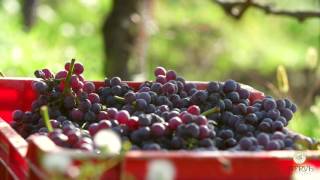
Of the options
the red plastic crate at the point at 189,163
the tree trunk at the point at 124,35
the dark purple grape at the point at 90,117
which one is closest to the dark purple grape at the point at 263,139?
the red plastic crate at the point at 189,163

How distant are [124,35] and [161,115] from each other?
2.33 m

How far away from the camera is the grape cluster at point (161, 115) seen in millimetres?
1113

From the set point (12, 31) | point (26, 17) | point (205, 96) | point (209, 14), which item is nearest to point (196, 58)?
point (209, 14)

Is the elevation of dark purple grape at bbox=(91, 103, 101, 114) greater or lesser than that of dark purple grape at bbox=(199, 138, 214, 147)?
greater

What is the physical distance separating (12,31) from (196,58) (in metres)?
4.63

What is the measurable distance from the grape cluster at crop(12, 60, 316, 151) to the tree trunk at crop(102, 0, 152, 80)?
6.61 feet

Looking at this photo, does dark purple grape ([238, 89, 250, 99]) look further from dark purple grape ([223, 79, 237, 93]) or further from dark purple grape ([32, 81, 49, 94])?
dark purple grape ([32, 81, 49, 94])

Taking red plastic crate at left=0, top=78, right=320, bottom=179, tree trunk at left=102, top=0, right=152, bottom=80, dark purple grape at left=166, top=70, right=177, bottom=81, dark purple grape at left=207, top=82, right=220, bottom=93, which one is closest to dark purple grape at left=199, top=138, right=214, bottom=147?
red plastic crate at left=0, top=78, right=320, bottom=179

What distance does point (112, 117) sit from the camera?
1236 mm

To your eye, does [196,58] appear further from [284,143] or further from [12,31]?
[284,143]

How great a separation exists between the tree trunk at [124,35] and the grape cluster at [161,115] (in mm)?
2015

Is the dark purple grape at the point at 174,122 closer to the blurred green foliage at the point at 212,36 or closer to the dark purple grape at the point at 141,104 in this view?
the dark purple grape at the point at 141,104

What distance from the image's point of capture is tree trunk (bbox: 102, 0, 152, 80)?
349cm

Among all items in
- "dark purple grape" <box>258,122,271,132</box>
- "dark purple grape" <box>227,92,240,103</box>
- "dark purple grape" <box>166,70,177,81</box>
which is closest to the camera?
"dark purple grape" <box>258,122,271,132</box>
